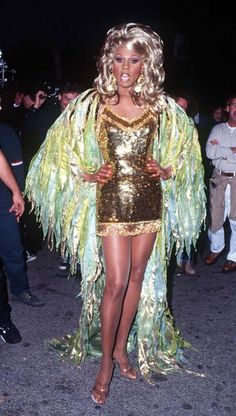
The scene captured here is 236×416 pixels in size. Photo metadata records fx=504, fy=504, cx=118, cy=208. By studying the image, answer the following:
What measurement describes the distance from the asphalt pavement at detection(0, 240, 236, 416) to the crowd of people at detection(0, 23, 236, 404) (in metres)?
0.11

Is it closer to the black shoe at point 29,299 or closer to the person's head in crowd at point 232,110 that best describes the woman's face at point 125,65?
the black shoe at point 29,299

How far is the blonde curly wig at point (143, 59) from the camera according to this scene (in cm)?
286

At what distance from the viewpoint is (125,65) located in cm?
286

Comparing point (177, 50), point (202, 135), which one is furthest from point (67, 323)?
point (177, 50)

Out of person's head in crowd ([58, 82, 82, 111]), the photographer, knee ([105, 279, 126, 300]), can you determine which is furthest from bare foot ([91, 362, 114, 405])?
person's head in crowd ([58, 82, 82, 111])

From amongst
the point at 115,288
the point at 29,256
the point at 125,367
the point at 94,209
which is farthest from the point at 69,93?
the point at 125,367

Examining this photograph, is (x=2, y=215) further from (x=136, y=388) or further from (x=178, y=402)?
(x=178, y=402)

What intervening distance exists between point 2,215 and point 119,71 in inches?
69.7

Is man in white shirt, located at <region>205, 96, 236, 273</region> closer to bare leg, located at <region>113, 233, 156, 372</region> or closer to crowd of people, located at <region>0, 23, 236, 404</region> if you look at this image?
crowd of people, located at <region>0, 23, 236, 404</region>

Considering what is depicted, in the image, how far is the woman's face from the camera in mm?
2855

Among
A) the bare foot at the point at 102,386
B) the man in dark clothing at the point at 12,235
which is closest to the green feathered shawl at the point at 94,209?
the bare foot at the point at 102,386

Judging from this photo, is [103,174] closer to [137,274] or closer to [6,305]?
[137,274]

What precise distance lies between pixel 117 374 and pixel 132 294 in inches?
23.3

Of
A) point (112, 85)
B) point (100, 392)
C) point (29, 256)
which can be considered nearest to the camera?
point (112, 85)
